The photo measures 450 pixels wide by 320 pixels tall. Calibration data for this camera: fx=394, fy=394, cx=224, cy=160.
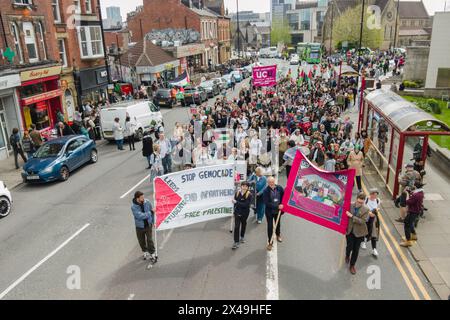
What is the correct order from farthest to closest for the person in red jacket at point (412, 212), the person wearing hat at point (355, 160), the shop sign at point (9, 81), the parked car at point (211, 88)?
1. the parked car at point (211, 88)
2. the shop sign at point (9, 81)
3. the person wearing hat at point (355, 160)
4. the person in red jacket at point (412, 212)

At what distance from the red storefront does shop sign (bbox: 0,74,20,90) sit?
2.05ft

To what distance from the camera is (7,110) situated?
20125 mm

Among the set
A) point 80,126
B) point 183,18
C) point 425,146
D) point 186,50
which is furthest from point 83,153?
point 183,18

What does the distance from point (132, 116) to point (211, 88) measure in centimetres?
1681

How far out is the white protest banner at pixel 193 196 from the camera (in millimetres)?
8727

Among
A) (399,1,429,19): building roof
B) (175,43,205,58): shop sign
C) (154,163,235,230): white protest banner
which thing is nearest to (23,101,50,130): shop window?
(154,163,235,230): white protest banner

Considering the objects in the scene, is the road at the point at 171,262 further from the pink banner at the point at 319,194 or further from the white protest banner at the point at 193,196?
the pink banner at the point at 319,194

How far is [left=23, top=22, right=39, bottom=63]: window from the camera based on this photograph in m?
21.2

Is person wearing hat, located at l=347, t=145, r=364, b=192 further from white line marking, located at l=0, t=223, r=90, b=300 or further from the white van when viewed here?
the white van

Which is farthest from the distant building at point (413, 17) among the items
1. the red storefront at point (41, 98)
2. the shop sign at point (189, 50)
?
the red storefront at point (41, 98)

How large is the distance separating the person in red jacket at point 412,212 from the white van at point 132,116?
1445 centimetres

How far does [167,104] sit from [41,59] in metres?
10.9

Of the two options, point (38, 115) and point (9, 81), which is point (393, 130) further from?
point (38, 115)
